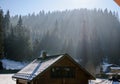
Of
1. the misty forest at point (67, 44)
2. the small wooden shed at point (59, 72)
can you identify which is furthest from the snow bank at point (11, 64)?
the small wooden shed at point (59, 72)

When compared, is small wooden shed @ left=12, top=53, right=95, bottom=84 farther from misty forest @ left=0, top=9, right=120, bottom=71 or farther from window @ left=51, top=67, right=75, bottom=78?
misty forest @ left=0, top=9, right=120, bottom=71

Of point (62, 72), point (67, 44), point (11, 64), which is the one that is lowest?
point (11, 64)

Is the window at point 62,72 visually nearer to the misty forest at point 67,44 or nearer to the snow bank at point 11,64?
the misty forest at point 67,44

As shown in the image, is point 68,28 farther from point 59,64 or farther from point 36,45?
point 59,64

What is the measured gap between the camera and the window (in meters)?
23.6

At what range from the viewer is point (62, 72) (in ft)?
78.3

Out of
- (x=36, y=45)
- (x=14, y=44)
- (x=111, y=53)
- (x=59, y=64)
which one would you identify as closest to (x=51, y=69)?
(x=59, y=64)

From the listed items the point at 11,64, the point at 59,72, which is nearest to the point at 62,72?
the point at 59,72

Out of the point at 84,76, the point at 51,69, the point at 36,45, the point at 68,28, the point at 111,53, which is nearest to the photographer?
the point at 51,69

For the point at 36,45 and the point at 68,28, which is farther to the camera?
the point at 68,28

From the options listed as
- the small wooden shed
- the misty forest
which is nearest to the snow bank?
the misty forest

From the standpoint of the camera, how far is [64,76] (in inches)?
941

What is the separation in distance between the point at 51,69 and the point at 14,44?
6727 centimetres

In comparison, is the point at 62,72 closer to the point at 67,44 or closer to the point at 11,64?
the point at 11,64
